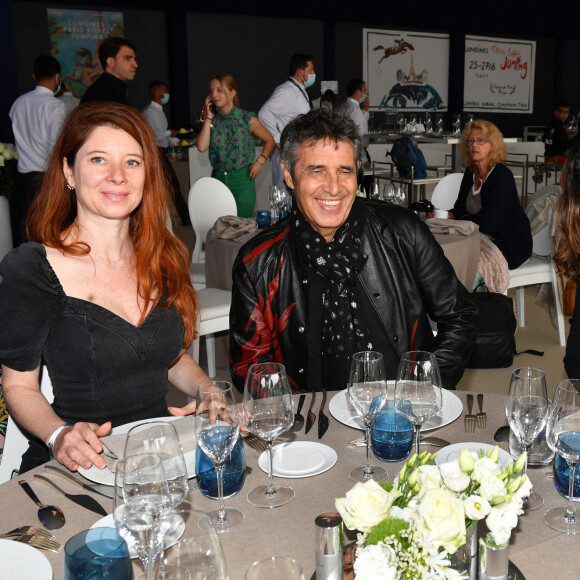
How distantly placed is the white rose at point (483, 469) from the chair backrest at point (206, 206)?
423 cm

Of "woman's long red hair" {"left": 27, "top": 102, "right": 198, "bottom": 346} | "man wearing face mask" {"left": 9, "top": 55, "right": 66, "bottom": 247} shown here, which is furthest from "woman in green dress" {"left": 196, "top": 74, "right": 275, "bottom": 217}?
"woman's long red hair" {"left": 27, "top": 102, "right": 198, "bottom": 346}

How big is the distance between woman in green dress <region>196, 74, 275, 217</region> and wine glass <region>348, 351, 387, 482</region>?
4529 millimetres

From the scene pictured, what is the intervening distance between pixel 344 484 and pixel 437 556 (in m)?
0.52

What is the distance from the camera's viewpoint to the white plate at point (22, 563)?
991 mm

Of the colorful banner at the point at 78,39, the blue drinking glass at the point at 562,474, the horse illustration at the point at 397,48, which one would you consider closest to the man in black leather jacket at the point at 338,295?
the blue drinking glass at the point at 562,474

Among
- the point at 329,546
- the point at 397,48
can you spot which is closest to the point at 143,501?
the point at 329,546

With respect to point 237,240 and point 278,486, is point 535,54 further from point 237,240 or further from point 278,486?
point 278,486

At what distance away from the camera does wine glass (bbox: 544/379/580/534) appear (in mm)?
1123

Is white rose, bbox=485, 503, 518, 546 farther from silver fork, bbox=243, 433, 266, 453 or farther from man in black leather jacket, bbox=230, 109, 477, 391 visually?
man in black leather jacket, bbox=230, 109, 477, 391

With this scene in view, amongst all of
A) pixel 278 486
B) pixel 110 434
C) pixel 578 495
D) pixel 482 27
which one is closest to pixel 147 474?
pixel 278 486

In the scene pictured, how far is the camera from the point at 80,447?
132cm

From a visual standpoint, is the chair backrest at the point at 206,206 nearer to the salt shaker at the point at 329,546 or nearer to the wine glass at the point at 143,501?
the wine glass at the point at 143,501

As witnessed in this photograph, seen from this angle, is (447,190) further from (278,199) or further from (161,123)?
(161,123)

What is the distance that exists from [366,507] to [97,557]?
1.15 feet
